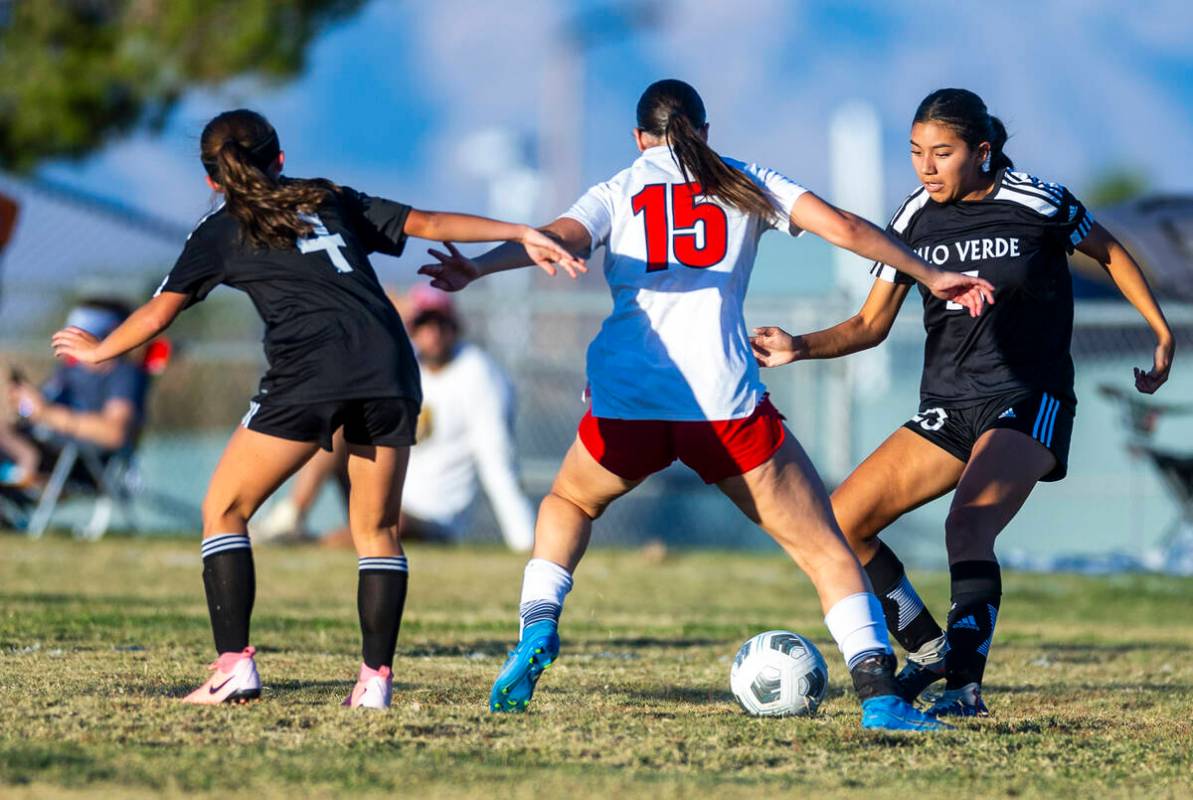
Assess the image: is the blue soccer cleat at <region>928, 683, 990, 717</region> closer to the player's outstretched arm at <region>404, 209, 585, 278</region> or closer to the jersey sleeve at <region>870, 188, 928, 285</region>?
the jersey sleeve at <region>870, 188, 928, 285</region>

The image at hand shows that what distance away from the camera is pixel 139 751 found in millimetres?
3814

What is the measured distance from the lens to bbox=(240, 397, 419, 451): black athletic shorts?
459 centimetres

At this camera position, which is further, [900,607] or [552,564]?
[900,607]

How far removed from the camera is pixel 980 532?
16.6ft

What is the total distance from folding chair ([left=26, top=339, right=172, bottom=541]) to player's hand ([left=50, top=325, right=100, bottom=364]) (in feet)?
26.2

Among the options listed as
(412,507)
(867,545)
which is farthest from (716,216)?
(412,507)

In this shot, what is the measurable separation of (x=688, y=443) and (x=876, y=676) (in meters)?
0.84

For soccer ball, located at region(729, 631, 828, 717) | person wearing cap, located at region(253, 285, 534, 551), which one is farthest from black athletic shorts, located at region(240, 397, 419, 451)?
person wearing cap, located at region(253, 285, 534, 551)

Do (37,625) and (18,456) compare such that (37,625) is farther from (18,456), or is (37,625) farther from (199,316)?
(199,316)

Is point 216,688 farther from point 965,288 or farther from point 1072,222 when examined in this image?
point 1072,222

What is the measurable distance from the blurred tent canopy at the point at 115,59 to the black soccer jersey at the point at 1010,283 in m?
16.0

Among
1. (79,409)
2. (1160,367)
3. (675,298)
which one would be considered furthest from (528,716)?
(79,409)

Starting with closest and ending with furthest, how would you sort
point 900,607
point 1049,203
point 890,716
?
point 890,716
point 1049,203
point 900,607

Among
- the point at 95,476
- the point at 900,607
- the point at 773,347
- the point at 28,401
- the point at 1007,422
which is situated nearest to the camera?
the point at 773,347
